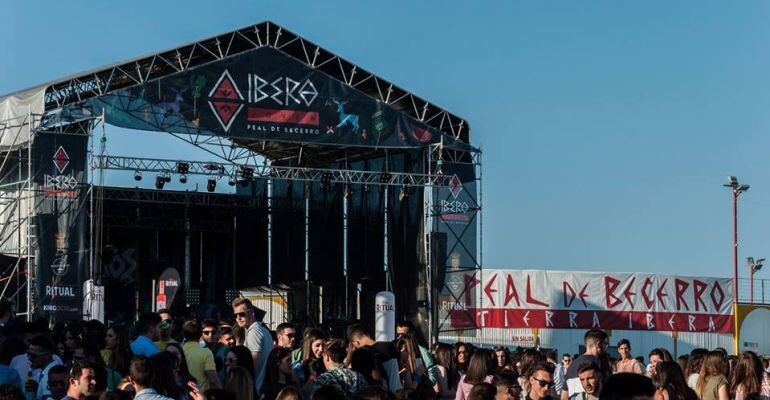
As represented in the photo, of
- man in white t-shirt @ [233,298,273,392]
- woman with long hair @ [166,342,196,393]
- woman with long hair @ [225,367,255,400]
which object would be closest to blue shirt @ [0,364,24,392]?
woman with long hair @ [166,342,196,393]

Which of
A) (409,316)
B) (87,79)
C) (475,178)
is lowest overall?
(409,316)

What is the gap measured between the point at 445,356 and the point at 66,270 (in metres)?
15.3

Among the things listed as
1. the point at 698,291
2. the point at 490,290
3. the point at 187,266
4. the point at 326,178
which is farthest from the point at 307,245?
the point at 698,291

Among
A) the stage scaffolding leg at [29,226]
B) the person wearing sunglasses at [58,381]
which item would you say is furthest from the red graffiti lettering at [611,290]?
the person wearing sunglasses at [58,381]

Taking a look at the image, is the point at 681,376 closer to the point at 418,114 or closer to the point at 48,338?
the point at 48,338

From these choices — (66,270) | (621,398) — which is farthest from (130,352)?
(66,270)

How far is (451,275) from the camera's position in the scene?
29.8 meters

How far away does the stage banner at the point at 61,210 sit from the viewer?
25.8m

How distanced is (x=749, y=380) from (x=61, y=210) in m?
18.7

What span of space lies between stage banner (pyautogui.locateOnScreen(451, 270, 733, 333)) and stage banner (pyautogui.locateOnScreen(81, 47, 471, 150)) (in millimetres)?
7817

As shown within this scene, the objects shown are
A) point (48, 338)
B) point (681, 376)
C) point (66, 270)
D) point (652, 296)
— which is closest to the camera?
point (681, 376)

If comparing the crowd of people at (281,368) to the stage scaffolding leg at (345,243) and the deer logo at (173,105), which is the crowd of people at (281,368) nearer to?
the deer logo at (173,105)

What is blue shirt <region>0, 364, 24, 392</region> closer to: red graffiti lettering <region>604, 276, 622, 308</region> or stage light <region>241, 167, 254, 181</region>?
stage light <region>241, 167, 254, 181</region>

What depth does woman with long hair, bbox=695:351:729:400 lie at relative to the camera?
10367mm
